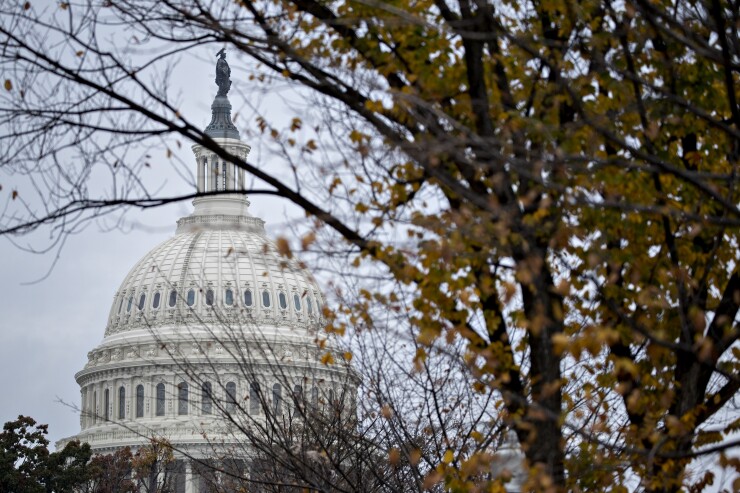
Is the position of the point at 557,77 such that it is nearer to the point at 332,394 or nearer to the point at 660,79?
the point at 660,79

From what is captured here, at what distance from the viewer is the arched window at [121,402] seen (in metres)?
127

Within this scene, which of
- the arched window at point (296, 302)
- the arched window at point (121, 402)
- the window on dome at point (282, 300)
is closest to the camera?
the arched window at point (121, 402)

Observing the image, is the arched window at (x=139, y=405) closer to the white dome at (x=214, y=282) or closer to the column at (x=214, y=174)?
the white dome at (x=214, y=282)

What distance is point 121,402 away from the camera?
129m

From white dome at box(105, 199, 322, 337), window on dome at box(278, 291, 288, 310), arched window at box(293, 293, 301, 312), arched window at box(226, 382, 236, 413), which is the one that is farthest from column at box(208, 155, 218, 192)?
arched window at box(293, 293, 301, 312)

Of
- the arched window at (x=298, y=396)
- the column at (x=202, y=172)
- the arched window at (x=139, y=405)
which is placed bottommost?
the arched window at (x=298, y=396)

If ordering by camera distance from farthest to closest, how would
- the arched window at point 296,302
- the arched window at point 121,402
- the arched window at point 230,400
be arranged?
the arched window at point 296,302 < the arched window at point 121,402 < the arched window at point 230,400

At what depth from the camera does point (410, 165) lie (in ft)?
38.0

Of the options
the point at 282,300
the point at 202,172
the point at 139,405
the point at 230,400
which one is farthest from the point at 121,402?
the point at 230,400

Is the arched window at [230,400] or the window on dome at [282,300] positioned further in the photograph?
the window on dome at [282,300]

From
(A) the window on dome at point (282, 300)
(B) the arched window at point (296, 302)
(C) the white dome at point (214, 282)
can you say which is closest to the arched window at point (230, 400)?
(C) the white dome at point (214, 282)

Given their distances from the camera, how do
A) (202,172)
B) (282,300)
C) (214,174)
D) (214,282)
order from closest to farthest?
(214,174), (214,282), (282,300), (202,172)

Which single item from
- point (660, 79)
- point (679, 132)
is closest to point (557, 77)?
point (679, 132)

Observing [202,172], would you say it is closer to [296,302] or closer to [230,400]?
[296,302]
